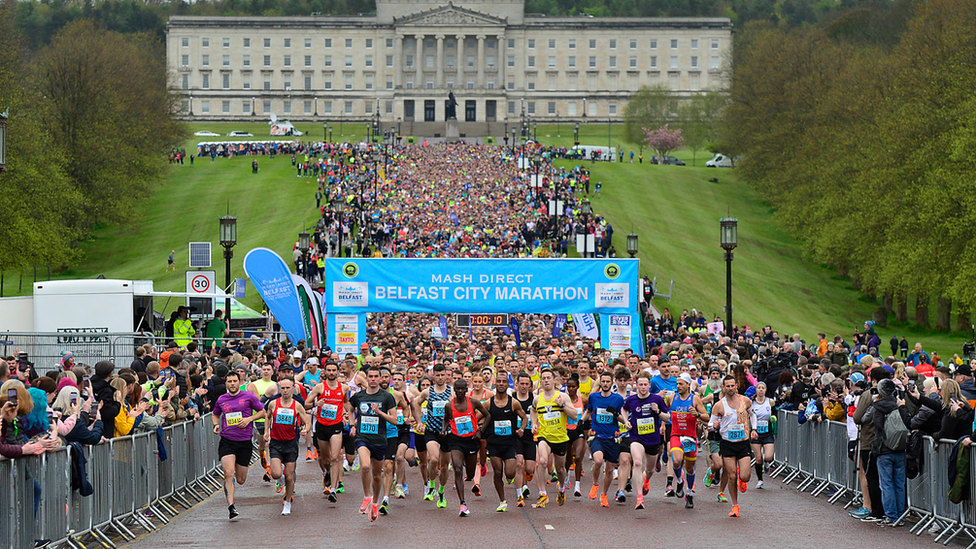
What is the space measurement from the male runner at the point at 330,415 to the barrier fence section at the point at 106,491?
1.91 m

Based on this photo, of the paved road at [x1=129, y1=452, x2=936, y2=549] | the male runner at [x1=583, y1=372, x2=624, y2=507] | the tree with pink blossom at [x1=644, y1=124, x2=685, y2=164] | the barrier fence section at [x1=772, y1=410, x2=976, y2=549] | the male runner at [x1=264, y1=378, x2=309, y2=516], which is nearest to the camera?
the paved road at [x1=129, y1=452, x2=936, y2=549]

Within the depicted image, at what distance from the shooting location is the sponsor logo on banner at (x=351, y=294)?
31.6 metres

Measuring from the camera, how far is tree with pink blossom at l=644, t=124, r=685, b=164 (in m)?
124

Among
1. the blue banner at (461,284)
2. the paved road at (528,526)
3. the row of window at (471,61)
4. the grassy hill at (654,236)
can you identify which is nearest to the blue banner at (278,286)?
the blue banner at (461,284)

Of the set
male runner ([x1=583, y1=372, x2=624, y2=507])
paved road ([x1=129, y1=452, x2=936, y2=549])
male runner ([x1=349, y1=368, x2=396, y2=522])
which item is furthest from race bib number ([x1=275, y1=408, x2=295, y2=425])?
male runner ([x1=583, y1=372, x2=624, y2=507])

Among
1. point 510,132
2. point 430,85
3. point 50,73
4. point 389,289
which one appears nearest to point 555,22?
point 430,85

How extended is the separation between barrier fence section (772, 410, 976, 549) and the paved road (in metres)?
0.34

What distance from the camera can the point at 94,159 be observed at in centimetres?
7162

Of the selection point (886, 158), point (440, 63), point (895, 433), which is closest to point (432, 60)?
point (440, 63)

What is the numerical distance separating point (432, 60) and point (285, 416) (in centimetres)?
14833

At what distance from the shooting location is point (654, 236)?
241 ft

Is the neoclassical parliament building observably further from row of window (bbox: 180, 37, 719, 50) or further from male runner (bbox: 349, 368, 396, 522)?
male runner (bbox: 349, 368, 396, 522)

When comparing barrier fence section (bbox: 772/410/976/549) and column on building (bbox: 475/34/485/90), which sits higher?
column on building (bbox: 475/34/485/90)

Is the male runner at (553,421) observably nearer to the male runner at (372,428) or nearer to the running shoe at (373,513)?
the male runner at (372,428)
